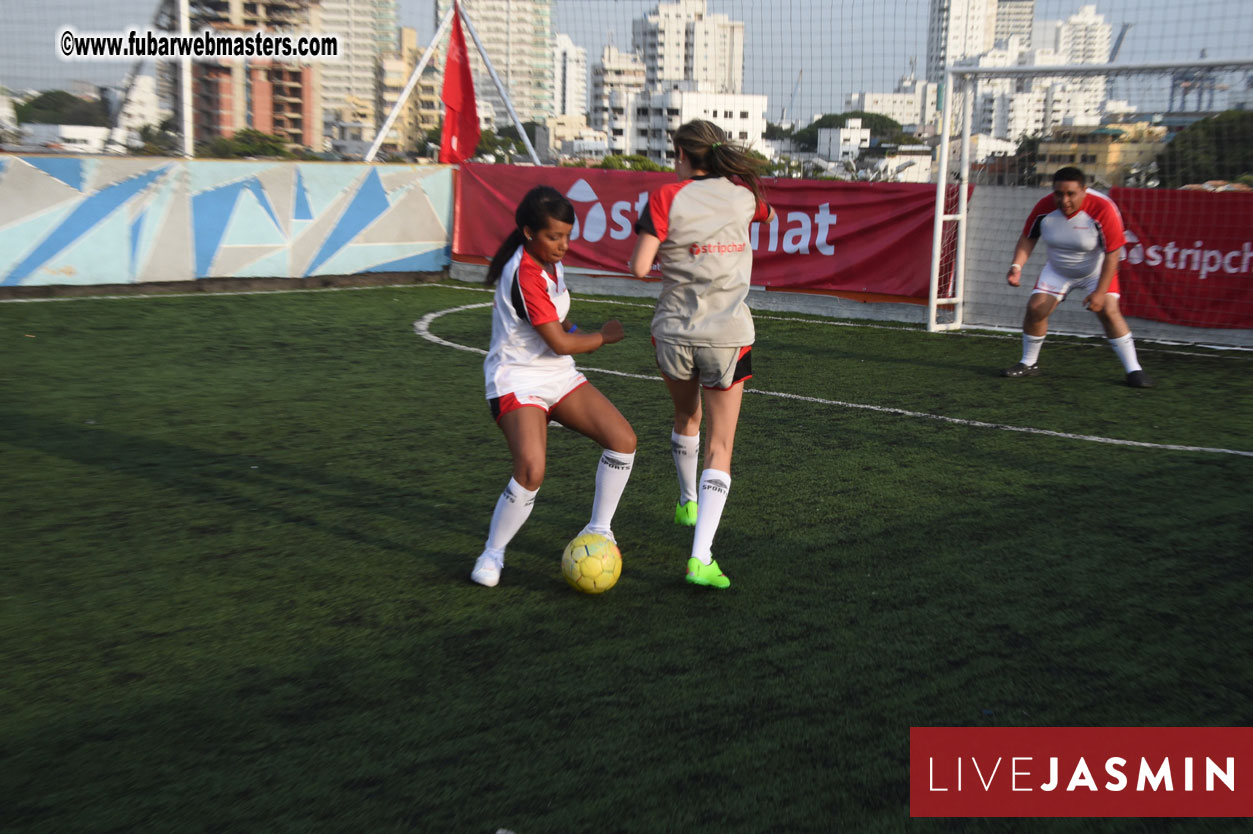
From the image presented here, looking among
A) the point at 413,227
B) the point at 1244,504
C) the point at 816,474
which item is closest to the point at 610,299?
the point at 413,227

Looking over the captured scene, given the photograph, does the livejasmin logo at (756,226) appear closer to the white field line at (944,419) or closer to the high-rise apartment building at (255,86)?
the white field line at (944,419)

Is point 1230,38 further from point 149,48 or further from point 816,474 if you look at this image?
point 149,48

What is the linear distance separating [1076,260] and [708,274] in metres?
6.13

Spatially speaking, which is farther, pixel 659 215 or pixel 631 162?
pixel 631 162

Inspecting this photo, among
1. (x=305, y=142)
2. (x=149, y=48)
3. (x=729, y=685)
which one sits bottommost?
(x=729, y=685)

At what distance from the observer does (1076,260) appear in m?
9.49

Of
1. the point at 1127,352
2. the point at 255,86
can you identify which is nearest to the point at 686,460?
the point at 1127,352

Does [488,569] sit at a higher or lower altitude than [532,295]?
lower

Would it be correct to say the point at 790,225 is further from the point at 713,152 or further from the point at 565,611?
the point at 565,611

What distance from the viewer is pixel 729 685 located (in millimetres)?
3602

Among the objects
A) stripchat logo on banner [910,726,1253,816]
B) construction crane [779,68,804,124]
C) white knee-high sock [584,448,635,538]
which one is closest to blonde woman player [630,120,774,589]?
white knee-high sock [584,448,635,538]

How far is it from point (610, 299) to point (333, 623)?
10955 mm

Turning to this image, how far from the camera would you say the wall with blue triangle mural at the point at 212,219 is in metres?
Answer: 12.3

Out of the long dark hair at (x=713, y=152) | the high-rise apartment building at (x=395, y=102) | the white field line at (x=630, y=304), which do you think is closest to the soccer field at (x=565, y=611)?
the long dark hair at (x=713, y=152)
